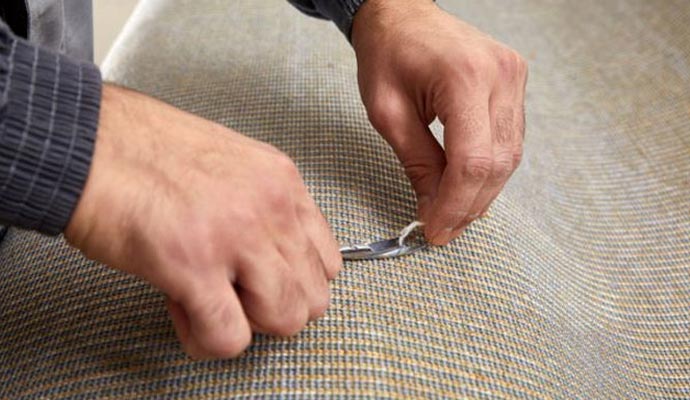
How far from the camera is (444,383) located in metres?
0.42

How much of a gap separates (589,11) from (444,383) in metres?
0.75

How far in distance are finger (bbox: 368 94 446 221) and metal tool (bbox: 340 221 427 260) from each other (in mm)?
21

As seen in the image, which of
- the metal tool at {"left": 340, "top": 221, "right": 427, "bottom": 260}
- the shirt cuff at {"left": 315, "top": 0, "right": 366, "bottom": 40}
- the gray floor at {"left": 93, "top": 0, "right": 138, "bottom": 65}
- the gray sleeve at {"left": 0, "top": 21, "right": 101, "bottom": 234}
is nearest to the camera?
the gray sleeve at {"left": 0, "top": 21, "right": 101, "bottom": 234}

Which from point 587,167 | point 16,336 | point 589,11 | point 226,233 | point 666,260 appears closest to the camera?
point 226,233

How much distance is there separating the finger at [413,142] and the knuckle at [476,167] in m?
0.04

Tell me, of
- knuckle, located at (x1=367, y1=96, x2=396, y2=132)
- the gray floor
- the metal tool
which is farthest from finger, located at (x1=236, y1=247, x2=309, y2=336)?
the gray floor

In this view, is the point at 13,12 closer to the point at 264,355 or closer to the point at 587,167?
the point at 264,355

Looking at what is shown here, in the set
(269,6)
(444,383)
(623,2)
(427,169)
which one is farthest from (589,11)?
(444,383)

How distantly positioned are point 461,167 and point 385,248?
0.08 metres

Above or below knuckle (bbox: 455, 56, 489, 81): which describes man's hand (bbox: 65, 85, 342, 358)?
below

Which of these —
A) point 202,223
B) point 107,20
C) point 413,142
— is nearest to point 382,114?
point 413,142

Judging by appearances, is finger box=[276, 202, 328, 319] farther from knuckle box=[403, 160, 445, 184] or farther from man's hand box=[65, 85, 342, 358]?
knuckle box=[403, 160, 445, 184]

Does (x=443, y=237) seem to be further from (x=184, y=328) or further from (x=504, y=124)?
(x=184, y=328)

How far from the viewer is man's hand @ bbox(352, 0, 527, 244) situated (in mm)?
497
